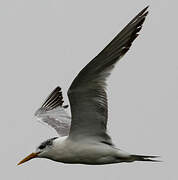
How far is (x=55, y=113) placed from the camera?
13180 millimetres

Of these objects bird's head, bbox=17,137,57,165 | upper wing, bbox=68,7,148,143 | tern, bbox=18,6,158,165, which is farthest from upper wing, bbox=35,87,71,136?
upper wing, bbox=68,7,148,143

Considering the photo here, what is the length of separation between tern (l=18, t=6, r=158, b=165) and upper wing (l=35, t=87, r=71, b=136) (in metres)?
1.40

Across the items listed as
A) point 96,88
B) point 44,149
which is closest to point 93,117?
point 96,88

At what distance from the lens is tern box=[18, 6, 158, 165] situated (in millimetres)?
8805

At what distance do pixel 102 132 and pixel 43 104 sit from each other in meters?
4.04

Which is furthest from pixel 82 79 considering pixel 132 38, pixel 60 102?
pixel 60 102

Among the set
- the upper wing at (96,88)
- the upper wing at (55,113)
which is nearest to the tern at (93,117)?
the upper wing at (96,88)

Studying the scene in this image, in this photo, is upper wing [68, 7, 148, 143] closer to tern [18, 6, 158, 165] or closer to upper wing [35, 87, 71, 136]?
tern [18, 6, 158, 165]

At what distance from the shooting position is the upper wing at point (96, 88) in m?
8.72

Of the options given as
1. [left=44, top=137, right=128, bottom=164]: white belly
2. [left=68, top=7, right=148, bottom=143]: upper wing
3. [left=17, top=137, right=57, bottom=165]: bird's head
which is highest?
[left=68, top=7, right=148, bottom=143]: upper wing

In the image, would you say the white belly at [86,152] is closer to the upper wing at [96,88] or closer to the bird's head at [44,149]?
the upper wing at [96,88]

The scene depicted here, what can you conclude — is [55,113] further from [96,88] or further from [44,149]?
[96,88]

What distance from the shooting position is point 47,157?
1037cm

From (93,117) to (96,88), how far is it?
0.58 metres
